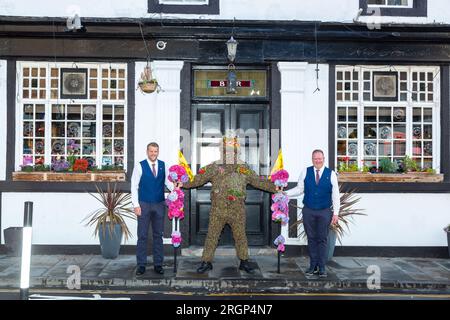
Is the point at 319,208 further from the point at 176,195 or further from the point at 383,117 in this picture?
the point at 383,117

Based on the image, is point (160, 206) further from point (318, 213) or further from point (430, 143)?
point (430, 143)

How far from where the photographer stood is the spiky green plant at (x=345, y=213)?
10219mm

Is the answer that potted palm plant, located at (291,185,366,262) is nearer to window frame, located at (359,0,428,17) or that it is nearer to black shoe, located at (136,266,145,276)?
black shoe, located at (136,266,145,276)

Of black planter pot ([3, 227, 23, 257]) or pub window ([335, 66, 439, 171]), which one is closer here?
black planter pot ([3, 227, 23, 257])

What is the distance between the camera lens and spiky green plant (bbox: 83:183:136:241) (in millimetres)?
10164

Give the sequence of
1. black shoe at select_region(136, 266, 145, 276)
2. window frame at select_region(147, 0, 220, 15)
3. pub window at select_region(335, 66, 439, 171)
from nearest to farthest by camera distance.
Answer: black shoe at select_region(136, 266, 145, 276), window frame at select_region(147, 0, 220, 15), pub window at select_region(335, 66, 439, 171)

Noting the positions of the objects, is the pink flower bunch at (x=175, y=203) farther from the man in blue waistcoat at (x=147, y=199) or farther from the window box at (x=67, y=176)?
the window box at (x=67, y=176)

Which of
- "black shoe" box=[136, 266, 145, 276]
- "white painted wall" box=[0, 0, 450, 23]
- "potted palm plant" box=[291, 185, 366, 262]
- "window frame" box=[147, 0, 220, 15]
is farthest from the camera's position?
"window frame" box=[147, 0, 220, 15]

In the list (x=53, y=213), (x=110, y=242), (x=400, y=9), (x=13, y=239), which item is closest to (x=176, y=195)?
(x=110, y=242)

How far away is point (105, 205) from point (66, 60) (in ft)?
9.80

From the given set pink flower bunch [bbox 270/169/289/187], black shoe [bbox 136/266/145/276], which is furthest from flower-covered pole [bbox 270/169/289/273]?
black shoe [bbox 136/266/145/276]

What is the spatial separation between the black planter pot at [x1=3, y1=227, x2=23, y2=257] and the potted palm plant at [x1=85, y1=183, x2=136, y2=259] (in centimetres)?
129

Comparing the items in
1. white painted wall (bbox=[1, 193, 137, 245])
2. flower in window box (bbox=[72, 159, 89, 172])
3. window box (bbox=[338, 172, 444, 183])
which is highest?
flower in window box (bbox=[72, 159, 89, 172])

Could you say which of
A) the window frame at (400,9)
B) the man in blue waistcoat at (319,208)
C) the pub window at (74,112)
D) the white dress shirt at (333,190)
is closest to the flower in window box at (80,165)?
the pub window at (74,112)
